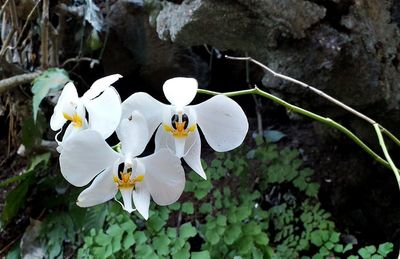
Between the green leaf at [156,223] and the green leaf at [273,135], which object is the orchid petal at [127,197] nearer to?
the green leaf at [156,223]

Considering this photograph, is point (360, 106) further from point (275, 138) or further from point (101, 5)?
point (101, 5)

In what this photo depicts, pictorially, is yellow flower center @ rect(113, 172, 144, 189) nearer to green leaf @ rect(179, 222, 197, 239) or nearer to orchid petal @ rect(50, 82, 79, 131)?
orchid petal @ rect(50, 82, 79, 131)

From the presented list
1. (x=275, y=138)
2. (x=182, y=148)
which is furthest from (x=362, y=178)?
(x=182, y=148)

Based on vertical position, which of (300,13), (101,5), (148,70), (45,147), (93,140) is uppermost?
(93,140)

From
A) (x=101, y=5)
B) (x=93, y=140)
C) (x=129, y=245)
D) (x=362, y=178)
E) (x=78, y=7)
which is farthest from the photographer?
(x=101, y=5)

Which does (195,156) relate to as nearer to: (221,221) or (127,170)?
(127,170)

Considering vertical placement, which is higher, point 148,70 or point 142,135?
point 142,135

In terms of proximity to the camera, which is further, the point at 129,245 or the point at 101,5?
the point at 101,5

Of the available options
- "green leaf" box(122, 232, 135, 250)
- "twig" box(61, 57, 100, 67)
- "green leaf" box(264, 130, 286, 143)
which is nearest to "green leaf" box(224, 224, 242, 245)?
"green leaf" box(122, 232, 135, 250)
